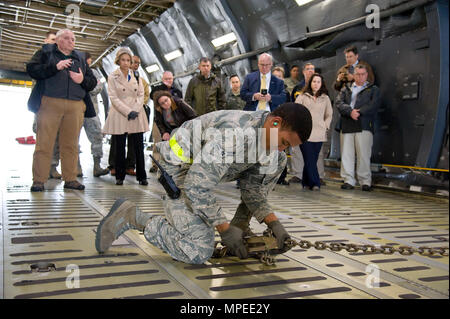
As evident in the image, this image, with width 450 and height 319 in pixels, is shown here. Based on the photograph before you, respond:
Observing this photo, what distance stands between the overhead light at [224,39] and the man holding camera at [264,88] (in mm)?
3020

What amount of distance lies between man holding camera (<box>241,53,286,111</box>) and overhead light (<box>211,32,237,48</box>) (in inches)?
119

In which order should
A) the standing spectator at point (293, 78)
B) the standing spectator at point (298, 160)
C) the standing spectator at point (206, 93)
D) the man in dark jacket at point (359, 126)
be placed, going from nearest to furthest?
the man in dark jacket at point (359, 126), the standing spectator at point (206, 93), the standing spectator at point (298, 160), the standing spectator at point (293, 78)

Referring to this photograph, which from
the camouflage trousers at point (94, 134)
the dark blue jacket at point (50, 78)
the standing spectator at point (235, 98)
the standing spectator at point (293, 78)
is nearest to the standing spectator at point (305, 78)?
the standing spectator at point (293, 78)

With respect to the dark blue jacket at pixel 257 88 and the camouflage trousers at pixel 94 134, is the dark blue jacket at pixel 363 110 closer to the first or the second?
the dark blue jacket at pixel 257 88

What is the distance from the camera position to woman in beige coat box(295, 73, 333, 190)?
543cm

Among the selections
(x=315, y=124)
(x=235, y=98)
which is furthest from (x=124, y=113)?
(x=235, y=98)

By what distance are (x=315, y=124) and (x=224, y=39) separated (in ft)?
12.6

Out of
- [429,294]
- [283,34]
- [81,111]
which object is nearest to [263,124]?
[429,294]

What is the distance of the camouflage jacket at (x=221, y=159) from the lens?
200 cm

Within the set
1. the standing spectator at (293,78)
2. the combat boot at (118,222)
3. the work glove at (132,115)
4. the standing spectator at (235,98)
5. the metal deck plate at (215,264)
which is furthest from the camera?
the standing spectator at (235,98)

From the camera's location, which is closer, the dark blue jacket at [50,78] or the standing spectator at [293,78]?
the dark blue jacket at [50,78]

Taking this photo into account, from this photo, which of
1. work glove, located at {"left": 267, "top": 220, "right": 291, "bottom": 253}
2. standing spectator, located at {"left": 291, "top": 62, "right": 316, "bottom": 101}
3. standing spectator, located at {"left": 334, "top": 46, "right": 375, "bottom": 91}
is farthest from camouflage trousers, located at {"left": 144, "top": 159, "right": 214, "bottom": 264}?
standing spectator, located at {"left": 334, "top": 46, "right": 375, "bottom": 91}

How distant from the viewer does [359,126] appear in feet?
18.2

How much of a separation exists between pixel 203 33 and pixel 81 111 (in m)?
5.22
